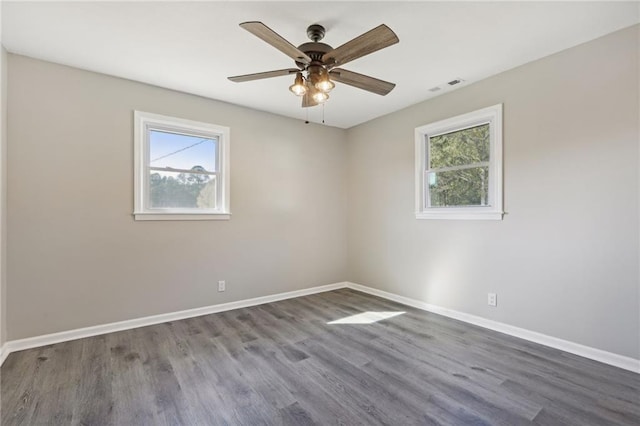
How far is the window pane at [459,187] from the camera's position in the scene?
3.30 metres

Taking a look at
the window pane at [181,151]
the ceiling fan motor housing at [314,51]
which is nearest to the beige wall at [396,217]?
the window pane at [181,151]

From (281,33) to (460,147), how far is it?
2.40 m

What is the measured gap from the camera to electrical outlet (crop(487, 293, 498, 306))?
3.09 m

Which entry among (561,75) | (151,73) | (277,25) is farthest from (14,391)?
(561,75)

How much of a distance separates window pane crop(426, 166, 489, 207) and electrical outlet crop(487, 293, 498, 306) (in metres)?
0.98

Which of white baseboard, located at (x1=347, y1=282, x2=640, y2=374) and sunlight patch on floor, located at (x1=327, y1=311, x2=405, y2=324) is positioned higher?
white baseboard, located at (x1=347, y1=282, x2=640, y2=374)

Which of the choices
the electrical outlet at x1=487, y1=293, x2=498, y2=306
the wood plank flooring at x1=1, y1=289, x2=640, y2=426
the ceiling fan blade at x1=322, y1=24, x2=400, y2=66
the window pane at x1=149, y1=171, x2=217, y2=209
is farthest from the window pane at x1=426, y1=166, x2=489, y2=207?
the window pane at x1=149, y1=171, x2=217, y2=209

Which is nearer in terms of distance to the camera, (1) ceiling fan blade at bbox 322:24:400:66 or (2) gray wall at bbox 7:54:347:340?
(1) ceiling fan blade at bbox 322:24:400:66

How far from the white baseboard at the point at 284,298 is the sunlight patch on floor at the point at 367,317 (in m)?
0.51

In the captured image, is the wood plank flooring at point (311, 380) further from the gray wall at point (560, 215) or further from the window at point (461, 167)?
the window at point (461, 167)

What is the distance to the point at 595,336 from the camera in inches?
96.4

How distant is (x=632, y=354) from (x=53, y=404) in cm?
415

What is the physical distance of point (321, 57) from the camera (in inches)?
83.7

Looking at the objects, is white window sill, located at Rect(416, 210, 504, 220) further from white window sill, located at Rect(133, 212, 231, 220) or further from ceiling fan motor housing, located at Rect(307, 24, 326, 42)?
white window sill, located at Rect(133, 212, 231, 220)
